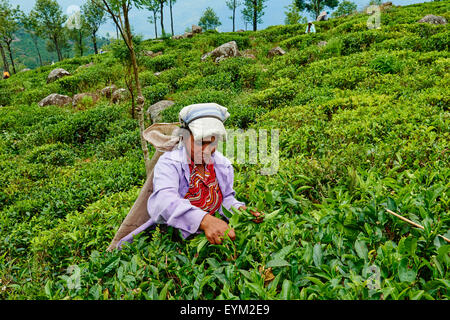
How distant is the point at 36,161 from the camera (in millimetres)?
5910

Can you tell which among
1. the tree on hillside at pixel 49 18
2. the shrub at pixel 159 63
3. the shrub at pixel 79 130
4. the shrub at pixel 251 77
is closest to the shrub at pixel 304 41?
the shrub at pixel 251 77

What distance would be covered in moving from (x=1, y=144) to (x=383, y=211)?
28.3 feet

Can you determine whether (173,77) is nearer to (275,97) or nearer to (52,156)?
(275,97)

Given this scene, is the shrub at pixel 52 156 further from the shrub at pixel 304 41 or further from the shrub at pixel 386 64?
the shrub at pixel 304 41

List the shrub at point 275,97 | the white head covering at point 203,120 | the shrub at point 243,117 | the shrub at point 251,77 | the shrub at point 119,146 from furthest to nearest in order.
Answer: the shrub at point 251,77
the shrub at point 275,97
the shrub at point 119,146
the shrub at point 243,117
the white head covering at point 203,120

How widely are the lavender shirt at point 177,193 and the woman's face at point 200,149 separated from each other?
0.21ft

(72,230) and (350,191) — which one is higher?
(350,191)

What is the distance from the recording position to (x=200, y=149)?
1.93 metres

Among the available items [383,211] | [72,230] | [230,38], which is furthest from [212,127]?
[230,38]

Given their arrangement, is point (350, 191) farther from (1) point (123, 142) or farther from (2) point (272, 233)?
(1) point (123, 142)

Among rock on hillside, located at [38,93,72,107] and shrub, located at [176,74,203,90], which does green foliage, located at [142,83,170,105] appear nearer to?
shrub, located at [176,74,203,90]

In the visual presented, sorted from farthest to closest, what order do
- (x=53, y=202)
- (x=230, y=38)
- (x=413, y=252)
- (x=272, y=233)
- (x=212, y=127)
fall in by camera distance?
(x=230, y=38) → (x=53, y=202) → (x=212, y=127) → (x=272, y=233) → (x=413, y=252)

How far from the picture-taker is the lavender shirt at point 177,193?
1.70 metres

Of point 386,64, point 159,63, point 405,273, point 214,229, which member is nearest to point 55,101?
point 159,63
